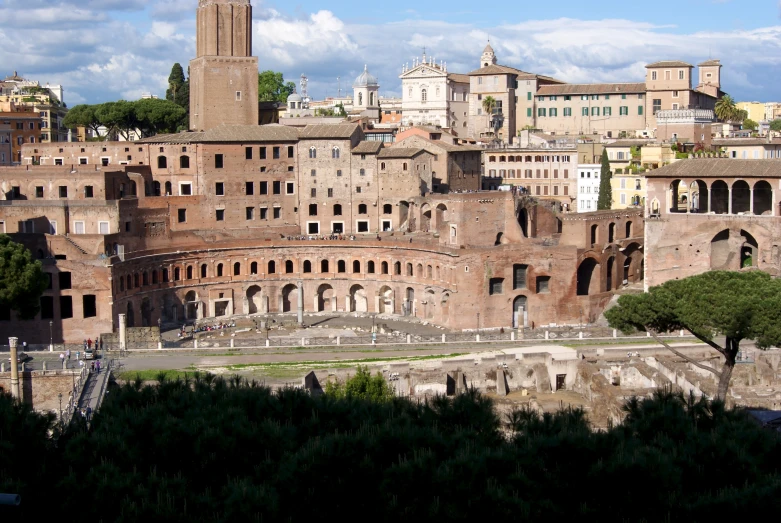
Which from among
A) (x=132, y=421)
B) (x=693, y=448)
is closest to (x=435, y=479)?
(x=693, y=448)

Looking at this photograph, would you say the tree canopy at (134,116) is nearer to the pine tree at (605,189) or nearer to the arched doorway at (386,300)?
the arched doorway at (386,300)

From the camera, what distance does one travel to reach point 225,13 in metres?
75.6

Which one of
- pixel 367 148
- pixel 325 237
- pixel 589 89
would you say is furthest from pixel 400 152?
pixel 589 89

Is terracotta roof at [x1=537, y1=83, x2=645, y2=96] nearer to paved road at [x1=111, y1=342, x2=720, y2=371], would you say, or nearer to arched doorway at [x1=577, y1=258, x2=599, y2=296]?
arched doorway at [x1=577, y1=258, x2=599, y2=296]

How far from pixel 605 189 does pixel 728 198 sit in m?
11.2

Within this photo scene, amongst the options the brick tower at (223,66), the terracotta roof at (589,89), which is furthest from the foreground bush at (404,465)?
the terracotta roof at (589,89)

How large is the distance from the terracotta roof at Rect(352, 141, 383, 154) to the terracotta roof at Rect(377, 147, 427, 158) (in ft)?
1.37

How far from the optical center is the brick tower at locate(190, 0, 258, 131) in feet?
248

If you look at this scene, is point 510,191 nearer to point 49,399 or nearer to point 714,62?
point 49,399

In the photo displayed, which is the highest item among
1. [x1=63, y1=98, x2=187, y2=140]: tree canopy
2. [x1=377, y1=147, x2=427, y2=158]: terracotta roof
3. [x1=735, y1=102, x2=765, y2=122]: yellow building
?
[x1=735, y1=102, x2=765, y2=122]: yellow building

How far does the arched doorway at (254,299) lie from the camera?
6938 centimetres

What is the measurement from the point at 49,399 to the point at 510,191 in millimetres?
30673

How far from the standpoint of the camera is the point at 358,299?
69.6 m

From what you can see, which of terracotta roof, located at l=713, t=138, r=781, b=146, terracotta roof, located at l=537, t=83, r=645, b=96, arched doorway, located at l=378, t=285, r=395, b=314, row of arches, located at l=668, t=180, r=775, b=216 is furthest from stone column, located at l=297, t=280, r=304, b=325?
terracotta roof, located at l=537, t=83, r=645, b=96
